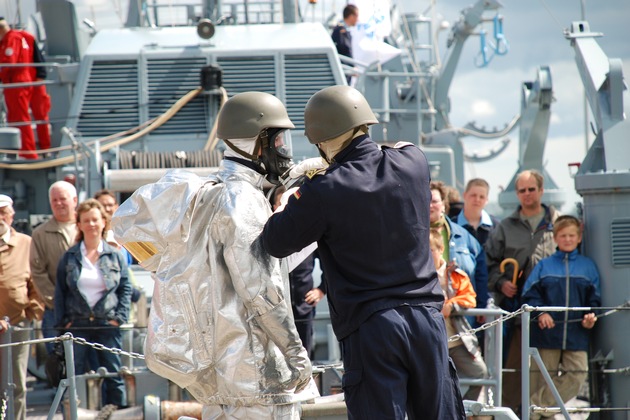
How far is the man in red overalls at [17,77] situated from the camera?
11133 millimetres

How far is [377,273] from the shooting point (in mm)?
3678

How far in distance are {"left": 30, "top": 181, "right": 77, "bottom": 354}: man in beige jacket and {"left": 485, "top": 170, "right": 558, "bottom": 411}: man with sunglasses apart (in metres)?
3.00

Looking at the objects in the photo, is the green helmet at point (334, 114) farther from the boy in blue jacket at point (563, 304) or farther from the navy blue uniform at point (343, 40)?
the navy blue uniform at point (343, 40)

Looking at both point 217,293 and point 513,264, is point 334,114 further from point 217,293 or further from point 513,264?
point 513,264

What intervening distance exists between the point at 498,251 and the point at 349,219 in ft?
11.6

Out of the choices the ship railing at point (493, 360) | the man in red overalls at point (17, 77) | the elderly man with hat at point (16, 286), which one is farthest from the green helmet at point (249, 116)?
the man in red overalls at point (17, 77)

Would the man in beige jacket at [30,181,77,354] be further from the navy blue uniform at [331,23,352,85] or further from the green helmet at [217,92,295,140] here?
the navy blue uniform at [331,23,352,85]

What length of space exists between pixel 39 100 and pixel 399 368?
344 inches

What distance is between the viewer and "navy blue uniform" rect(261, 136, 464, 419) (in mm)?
3617

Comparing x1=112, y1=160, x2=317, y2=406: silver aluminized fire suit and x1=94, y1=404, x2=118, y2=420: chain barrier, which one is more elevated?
x1=112, y1=160, x2=317, y2=406: silver aluminized fire suit

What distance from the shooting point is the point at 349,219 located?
3.66 meters

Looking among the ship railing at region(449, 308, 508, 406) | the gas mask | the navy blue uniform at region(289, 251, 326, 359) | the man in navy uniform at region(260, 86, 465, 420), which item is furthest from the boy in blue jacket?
the gas mask

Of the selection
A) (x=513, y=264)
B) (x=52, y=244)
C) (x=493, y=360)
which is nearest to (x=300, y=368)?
(x=493, y=360)

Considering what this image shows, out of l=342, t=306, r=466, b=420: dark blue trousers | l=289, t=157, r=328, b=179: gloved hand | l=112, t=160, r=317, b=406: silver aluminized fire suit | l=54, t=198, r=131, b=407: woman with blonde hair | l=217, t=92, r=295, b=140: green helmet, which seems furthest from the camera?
l=54, t=198, r=131, b=407: woman with blonde hair
